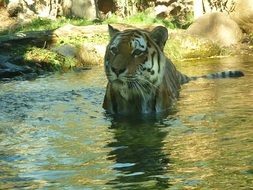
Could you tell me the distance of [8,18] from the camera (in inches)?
1171

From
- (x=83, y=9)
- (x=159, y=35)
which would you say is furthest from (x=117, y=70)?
(x=83, y=9)

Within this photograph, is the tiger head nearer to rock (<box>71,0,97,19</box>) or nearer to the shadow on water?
the shadow on water

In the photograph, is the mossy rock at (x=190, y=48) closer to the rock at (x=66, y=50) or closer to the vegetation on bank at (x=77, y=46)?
the vegetation on bank at (x=77, y=46)

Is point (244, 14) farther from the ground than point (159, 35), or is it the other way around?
point (244, 14)

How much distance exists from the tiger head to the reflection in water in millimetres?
430

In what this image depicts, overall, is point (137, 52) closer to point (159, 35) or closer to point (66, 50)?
point (159, 35)

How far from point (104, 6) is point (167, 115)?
26851mm

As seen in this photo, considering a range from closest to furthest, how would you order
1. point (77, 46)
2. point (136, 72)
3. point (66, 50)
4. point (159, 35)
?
point (136, 72)
point (159, 35)
point (66, 50)
point (77, 46)

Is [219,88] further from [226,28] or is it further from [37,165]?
[226,28]

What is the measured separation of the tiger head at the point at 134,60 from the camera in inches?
247

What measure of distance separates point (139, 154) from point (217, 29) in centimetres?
1624

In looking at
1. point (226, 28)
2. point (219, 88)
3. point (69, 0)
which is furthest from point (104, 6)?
point (219, 88)

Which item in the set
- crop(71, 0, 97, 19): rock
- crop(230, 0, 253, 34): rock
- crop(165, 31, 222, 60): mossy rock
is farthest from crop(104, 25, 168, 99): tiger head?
crop(71, 0, 97, 19): rock

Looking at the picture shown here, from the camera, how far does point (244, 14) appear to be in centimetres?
2375
